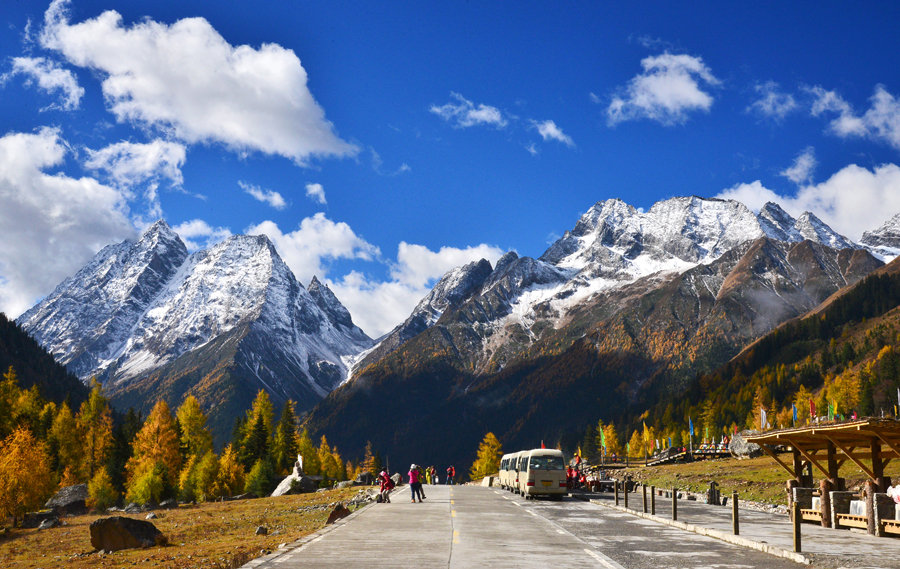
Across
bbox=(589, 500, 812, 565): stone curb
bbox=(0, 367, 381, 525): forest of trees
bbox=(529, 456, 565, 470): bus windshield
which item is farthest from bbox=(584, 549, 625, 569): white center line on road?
bbox=(0, 367, 381, 525): forest of trees

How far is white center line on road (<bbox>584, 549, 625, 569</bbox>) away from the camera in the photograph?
1816 centimetres

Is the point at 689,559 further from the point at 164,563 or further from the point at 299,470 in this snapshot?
the point at 299,470

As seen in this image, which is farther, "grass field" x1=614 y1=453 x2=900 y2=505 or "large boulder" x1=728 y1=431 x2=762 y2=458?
"large boulder" x1=728 y1=431 x2=762 y2=458

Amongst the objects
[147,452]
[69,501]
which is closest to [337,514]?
[69,501]

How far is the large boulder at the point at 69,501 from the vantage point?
7619 cm

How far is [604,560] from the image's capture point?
19266 millimetres

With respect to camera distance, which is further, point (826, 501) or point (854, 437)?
point (826, 501)

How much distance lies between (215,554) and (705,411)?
163m

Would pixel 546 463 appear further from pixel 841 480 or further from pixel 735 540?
pixel 735 540

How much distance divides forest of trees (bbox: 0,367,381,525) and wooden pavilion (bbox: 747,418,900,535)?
202 feet

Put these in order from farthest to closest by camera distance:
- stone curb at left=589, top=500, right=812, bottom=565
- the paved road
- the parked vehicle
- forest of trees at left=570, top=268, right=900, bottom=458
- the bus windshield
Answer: forest of trees at left=570, top=268, right=900, bottom=458, the bus windshield, the parked vehicle, stone curb at left=589, top=500, right=812, bottom=565, the paved road

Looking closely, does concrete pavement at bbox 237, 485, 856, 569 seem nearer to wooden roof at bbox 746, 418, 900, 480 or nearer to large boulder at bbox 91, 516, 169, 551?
wooden roof at bbox 746, 418, 900, 480

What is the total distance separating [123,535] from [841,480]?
107 ft

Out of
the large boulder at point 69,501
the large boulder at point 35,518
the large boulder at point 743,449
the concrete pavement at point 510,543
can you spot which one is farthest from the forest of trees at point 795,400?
the concrete pavement at point 510,543
